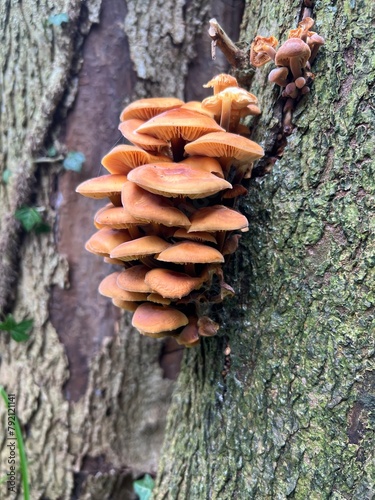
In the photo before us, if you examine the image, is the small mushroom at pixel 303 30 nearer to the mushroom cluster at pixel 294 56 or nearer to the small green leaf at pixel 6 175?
the mushroom cluster at pixel 294 56

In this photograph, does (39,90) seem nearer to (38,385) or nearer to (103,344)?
(103,344)

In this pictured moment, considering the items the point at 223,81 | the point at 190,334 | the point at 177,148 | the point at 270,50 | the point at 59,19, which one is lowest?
the point at 190,334

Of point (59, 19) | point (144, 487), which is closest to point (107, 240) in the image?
point (59, 19)

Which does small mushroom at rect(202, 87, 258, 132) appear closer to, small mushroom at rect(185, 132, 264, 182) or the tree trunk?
small mushroom at rect(185, 132, 264, 182)

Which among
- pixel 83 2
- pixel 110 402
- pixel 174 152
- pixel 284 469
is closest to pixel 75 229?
pixel 174 152

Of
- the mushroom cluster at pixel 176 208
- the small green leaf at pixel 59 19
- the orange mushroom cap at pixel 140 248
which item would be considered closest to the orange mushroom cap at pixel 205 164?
the mushroom cluster at pixel 176 208

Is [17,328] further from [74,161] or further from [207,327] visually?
[207,327]

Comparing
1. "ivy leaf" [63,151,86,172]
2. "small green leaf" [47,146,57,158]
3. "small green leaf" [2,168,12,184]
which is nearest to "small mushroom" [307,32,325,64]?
"ivy leaf" [63,151,86,172]
